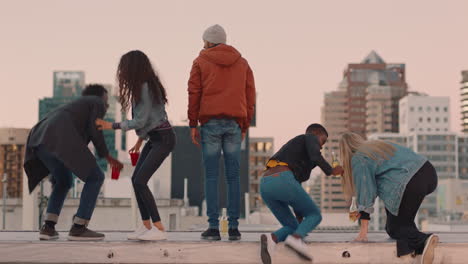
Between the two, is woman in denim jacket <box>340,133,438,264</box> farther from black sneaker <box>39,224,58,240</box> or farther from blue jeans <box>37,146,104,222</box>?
black sneaker <box>39,224,58,240</box>

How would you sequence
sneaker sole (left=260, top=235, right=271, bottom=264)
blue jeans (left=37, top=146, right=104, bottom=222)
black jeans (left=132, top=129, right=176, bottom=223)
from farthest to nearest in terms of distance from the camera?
1. blue jeans (left=37, top=146, right=104, bottom=222)
2. black jeans (left=132, top=129, right=176, bottom=223)
3. sneaker sole (left=260, top=235, right=271, bottom=264)

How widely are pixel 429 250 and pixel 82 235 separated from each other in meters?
3.71

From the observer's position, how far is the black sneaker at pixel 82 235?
27.2 feet

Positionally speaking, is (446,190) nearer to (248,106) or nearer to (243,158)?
(243,158)

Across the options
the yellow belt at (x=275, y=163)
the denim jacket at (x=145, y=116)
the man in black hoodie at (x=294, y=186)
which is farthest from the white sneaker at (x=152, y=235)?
the yellow belt at (x=275, y=163)

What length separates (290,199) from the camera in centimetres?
785

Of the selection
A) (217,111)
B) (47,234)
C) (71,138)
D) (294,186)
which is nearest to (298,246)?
(294,186)

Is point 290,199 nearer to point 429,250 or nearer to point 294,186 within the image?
point 294,186

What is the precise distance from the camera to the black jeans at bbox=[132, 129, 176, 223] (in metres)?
8.20

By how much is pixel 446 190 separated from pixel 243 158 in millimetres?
90305

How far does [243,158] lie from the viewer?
10038cm

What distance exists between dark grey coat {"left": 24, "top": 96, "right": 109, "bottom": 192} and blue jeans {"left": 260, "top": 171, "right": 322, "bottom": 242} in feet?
6.16

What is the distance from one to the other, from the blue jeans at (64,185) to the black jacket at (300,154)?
1.97m

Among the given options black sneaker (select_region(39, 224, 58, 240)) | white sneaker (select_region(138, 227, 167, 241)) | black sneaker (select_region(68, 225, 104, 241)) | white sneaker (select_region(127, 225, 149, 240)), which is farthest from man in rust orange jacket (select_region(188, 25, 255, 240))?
black sneaker (select_region(39, 224, 58, 240))
